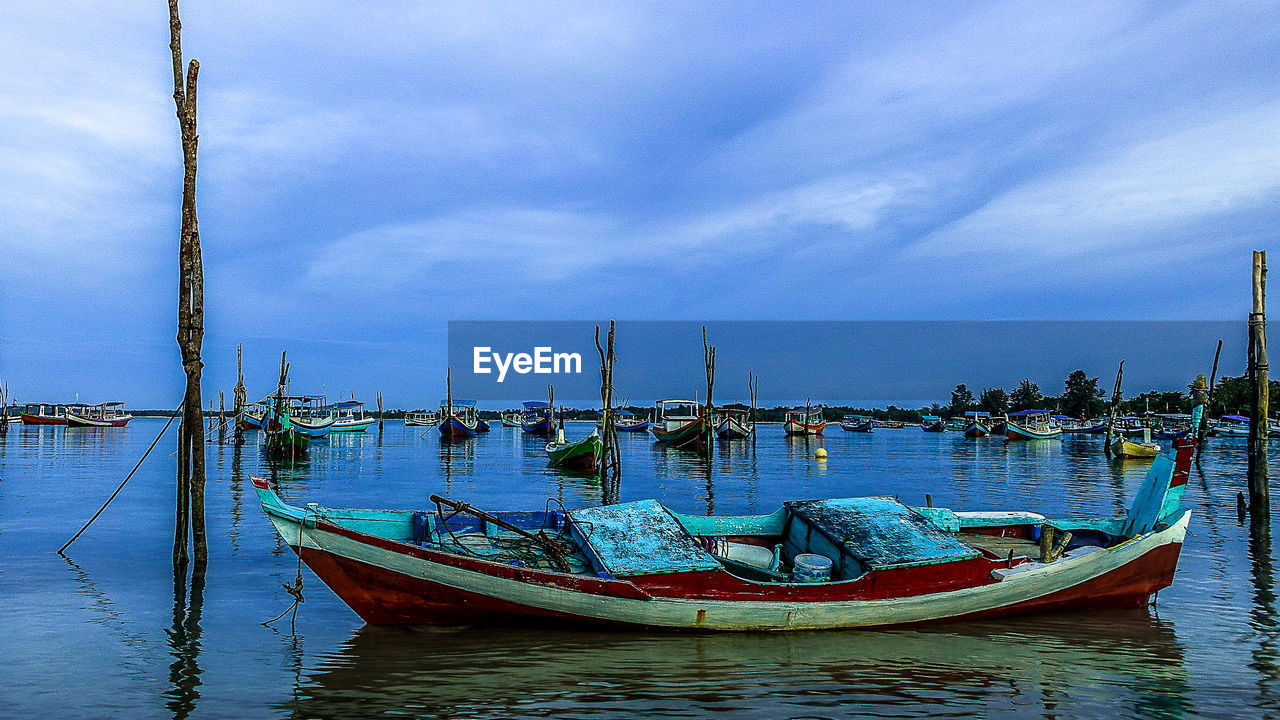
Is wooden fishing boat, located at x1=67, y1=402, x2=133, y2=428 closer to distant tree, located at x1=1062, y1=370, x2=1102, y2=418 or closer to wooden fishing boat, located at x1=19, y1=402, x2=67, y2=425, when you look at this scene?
wooden fishing boat, located at x1=19, y1=402, x2=67, y2=425

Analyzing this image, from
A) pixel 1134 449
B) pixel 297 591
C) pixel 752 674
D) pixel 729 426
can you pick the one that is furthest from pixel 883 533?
pixel 729 426

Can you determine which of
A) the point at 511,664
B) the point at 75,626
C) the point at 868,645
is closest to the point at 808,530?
the point at 868,645

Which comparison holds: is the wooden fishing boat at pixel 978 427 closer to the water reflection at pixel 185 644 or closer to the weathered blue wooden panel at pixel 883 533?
the weathered blue wooden panel at pixel 883 533

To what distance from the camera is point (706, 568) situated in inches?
317

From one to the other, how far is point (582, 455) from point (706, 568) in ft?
83.1

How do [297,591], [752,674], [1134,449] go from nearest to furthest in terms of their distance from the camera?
1. [752,674]
2. [297,591]
3. [1134,449]

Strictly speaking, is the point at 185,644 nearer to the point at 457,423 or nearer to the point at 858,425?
the point at 457,423

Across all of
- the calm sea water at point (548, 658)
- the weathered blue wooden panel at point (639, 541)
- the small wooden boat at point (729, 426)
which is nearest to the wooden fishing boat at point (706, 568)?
the weathered blue wooden panel at point (639, 541)

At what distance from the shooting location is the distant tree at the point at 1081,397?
346ft

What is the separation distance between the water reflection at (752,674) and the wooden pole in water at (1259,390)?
28.2ft

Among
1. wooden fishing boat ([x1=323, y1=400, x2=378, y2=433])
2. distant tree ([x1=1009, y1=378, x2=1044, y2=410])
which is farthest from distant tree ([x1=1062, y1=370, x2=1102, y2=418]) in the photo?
wooden fishing boat ([x1=323, y1=400, x2=378, y2=433])

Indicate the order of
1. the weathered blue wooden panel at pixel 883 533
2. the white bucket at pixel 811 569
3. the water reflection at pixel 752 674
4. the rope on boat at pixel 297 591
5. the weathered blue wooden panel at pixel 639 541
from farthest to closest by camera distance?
the white bucket at pixel 811 569
the weathered blue wooden panel at pixel 883 533
the weathered blue wooden panel at pixel 639 541
the rope on boat at pixel 297 591
the water reflection at pixel 752 674

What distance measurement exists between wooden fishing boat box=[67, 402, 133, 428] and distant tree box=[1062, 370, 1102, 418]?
117656 mm

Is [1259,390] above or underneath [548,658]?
above
